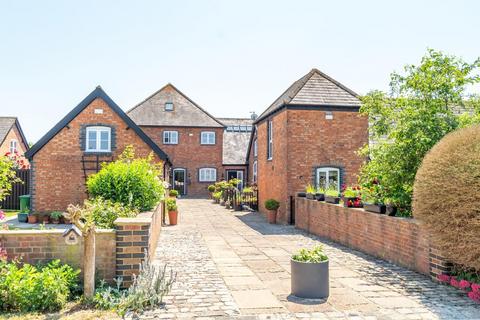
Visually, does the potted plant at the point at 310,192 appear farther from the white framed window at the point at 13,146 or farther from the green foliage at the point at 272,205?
the white framed window at the point at 13,146

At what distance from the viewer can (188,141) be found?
35.1 meters

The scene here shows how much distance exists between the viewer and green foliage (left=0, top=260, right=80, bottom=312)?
5492 mm

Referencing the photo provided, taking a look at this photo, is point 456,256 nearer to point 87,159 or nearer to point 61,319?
point 61,319

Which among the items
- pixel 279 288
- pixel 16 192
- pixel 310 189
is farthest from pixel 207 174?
pixel 279 288

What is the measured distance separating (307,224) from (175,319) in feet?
31.7

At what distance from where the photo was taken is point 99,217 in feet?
25.8

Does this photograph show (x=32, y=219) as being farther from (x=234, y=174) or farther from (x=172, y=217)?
(x=234, y=174)

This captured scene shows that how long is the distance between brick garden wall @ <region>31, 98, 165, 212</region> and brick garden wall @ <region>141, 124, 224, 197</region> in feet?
55.5

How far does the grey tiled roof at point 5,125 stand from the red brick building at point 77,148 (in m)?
17.1

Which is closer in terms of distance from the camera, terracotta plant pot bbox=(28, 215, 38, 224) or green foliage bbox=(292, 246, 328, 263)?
green foliage bbox=(292, 246, 328, 263)

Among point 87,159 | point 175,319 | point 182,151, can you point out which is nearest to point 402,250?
point 175,319

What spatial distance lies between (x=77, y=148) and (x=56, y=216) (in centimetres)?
311

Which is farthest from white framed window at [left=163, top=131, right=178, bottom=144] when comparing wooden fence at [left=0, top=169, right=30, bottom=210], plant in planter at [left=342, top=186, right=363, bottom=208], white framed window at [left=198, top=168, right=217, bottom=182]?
plant in planter at [left=342, top=186, right=363, bottom=208]

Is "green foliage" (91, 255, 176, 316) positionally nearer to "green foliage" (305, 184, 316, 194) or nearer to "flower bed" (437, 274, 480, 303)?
"flower bed" (437, 274, 480, 303)
